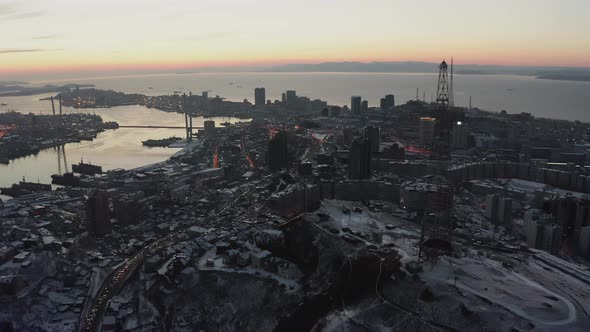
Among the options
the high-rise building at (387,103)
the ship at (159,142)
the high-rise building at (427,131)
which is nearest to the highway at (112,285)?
the high-rise building at (427,131)

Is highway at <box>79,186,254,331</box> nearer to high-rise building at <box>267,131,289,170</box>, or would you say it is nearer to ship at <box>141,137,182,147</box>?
high-rise building at <box>267,131,289,170</box>

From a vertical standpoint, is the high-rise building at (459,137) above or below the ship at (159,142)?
above

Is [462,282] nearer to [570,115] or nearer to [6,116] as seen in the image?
[570,115]

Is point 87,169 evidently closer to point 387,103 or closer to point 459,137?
point 459,137

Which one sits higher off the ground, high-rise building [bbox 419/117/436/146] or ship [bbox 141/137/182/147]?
high-rise building [bbox 419/117/436/146]

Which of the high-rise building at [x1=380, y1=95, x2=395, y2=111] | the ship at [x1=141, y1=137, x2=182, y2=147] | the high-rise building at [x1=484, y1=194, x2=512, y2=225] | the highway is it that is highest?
the high-rise building at [x1=380, y1=95, x2=395, y2=111]

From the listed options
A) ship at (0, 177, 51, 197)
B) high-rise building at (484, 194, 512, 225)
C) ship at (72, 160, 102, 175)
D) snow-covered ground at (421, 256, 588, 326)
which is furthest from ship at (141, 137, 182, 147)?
snow-covered ground at (421, 256, 588, 326)

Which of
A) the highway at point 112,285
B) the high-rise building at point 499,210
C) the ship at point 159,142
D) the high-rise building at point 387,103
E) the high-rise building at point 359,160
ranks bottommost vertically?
the highway at point 112,285

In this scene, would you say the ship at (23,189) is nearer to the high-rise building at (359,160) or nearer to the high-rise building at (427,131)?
the high-rise building at (359,160)
